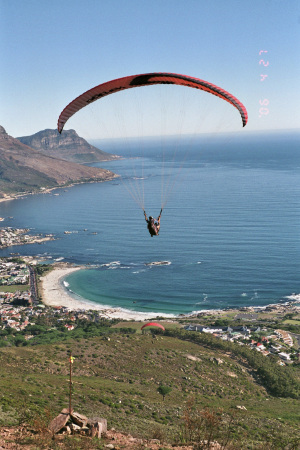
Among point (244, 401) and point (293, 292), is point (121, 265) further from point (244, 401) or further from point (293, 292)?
point (244, 401)

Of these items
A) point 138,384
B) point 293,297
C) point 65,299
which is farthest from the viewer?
point 65,299

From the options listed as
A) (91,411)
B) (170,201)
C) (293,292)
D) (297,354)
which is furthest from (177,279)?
(170,201)

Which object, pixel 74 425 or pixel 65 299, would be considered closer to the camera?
pixel 74 425

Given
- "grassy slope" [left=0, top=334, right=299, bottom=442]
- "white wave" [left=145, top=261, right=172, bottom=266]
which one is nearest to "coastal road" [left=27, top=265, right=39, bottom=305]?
"white wave" [left=145, top=261, right=172, bottom=266]

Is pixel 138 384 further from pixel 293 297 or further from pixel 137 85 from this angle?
pixel 293 297

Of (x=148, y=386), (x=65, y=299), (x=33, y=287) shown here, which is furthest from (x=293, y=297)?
(x=33, y=287)

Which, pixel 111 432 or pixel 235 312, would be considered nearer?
pixel 111 432
